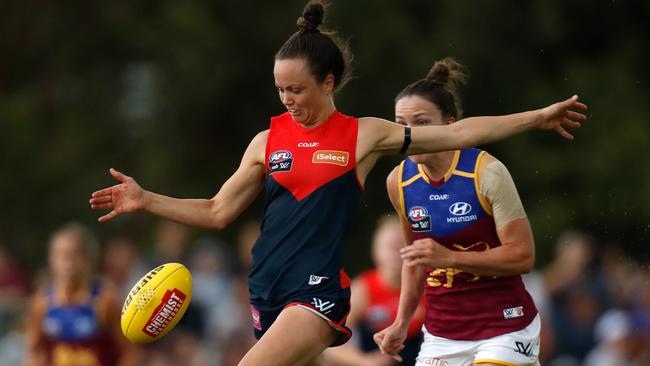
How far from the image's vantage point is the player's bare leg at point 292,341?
6125 mm

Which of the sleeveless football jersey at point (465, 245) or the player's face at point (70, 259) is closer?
the sleeveless football jersey at point (465, 245)

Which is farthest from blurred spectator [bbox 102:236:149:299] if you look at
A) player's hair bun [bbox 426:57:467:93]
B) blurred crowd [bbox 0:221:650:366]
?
player's hair bun [bbox 426:57:467:93]

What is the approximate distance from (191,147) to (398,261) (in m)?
9.54

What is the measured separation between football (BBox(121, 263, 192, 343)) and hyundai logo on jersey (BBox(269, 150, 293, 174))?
2.53 ft

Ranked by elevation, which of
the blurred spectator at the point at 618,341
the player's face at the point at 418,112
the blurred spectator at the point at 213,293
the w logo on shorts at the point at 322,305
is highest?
the player's face at the point at 418,112

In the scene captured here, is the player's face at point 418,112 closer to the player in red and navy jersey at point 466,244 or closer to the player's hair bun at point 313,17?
the player in red and navy jersey at point 466,244

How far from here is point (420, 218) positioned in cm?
684

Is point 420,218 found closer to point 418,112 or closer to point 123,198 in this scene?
point 418,112

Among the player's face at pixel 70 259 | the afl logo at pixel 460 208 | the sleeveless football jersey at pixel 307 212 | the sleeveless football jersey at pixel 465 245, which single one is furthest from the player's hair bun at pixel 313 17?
the player's face at pixel 70 259

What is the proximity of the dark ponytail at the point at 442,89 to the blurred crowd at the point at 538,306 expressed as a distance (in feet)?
17.6

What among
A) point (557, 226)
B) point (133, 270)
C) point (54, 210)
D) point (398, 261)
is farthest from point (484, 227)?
point (54, 210)

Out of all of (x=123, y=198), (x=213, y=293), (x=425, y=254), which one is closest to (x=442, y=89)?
(x=425, y=254)

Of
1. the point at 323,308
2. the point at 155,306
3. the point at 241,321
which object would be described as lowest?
the point at 241,321

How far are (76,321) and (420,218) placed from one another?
4.19m
